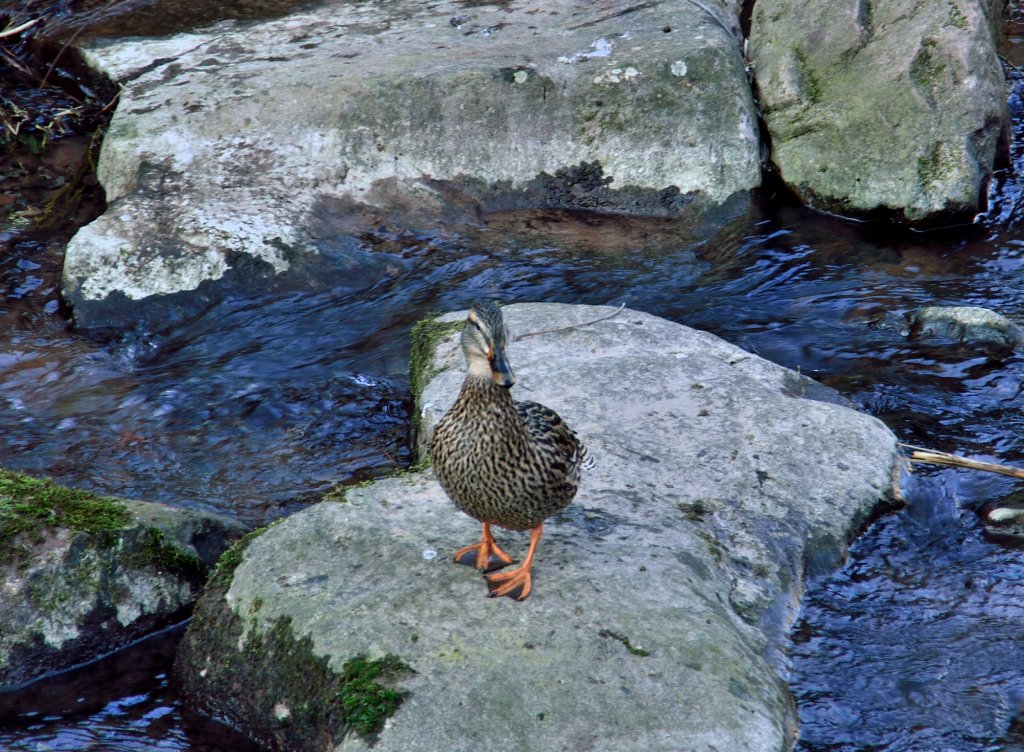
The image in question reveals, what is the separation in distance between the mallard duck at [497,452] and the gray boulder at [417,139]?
3.89 meters

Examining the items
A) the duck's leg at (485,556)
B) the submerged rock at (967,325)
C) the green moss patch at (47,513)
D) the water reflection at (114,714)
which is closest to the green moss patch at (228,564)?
the water reflection at (114,714)

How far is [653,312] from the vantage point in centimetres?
750

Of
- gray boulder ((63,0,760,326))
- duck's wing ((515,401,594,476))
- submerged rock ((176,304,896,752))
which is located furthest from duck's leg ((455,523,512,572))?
gray boulder ((63,0,760,326))

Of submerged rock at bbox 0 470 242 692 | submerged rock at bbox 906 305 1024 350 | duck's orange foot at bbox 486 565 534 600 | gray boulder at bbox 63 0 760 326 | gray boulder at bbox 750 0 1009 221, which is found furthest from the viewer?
gray boulder at bbox 750 0 1009 221

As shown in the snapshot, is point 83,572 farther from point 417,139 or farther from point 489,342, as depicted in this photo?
point 417,139

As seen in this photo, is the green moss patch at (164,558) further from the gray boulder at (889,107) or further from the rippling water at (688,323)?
the gray boulder at (889,107)

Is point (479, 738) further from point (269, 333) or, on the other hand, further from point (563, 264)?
point (563, 264)

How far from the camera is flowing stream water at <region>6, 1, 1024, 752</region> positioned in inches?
173

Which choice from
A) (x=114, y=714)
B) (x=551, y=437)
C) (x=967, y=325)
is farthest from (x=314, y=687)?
(x=967, y=325)

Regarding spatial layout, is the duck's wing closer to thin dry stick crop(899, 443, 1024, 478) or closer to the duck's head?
the duck's head

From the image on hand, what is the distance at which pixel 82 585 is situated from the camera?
468cm

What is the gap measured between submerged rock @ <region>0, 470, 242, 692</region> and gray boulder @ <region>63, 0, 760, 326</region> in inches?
114

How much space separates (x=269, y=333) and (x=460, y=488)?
3685mm

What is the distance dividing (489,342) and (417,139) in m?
4.59
